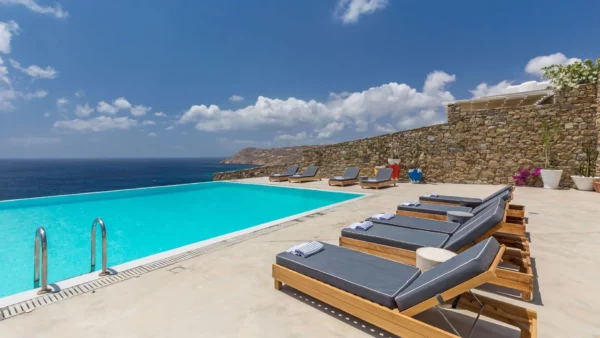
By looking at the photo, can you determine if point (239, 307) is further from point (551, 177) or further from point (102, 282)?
point (551, 177)

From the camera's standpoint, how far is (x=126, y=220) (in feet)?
23.2

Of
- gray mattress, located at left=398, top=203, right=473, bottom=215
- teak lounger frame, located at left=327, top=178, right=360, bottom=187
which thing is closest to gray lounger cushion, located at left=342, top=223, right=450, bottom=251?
gray mattress, located at left=398, top=203, right=473, bottom=215

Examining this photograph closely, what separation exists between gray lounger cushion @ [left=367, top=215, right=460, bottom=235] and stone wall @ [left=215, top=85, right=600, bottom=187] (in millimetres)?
9180

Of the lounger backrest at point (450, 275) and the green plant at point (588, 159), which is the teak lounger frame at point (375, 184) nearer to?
the green plant at point (588, 159)

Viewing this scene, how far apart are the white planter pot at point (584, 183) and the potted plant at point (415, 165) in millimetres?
4961

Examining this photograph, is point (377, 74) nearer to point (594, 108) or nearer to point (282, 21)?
point (282, 21)

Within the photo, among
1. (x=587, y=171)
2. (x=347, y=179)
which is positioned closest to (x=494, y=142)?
(x=587, y=171)

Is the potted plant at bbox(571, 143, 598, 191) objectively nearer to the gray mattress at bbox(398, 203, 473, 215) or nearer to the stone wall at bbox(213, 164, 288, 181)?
the gray mattress at bbox(398, 203, 473, 215)

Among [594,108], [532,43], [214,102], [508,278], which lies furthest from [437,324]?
[214,102]

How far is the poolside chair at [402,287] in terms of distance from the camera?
1.76m

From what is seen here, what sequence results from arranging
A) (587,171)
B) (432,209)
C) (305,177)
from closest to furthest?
(432,209) → (587,171) → (305,177)

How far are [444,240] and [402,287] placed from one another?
1.45 m

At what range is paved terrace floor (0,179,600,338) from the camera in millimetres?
2107

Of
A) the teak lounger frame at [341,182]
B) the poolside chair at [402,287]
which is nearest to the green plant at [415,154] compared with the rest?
the teak lounger frame at [341,182]
